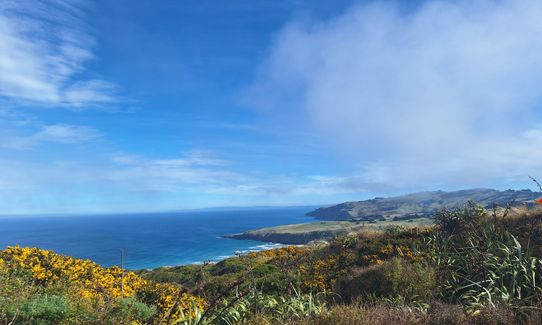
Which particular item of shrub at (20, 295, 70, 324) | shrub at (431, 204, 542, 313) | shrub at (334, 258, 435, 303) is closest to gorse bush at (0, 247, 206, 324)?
shrub at (20, 295, 70, 324)

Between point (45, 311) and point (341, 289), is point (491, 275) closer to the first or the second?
point (341, 289)

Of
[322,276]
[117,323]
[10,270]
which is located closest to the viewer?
[117,323]

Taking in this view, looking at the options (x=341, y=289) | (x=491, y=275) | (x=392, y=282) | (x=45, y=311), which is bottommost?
(x=341, y=289)

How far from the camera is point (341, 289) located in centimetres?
1354

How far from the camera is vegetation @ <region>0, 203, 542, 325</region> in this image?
5642mm

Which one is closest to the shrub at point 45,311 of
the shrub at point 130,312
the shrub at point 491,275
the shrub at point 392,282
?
the shrub at point 130,312

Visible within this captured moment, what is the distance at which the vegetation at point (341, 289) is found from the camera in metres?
5.64

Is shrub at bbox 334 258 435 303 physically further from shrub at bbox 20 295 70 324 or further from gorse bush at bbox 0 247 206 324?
shrub at bbox 20 295 70 324

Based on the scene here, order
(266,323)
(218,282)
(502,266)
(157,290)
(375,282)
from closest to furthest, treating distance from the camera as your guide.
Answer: (266,323), (502,266), (157,290), (375,282), (218,282)

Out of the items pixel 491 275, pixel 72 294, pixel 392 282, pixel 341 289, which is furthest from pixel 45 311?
pixel 341 289

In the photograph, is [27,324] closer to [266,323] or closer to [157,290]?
[266,323]

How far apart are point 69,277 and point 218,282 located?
35.0 ft

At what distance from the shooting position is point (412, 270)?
1092 centimetres

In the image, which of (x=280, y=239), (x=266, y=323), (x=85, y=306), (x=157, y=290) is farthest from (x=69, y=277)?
(x=280, y=239)
